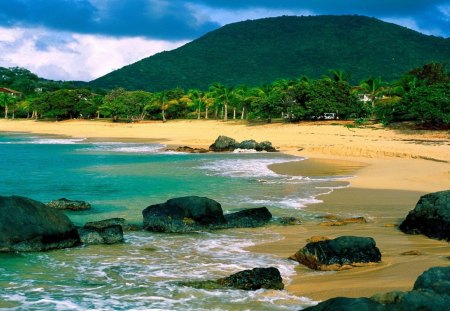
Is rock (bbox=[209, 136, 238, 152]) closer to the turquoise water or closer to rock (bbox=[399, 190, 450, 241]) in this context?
the turquoise water

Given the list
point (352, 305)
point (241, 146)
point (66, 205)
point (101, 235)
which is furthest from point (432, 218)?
point (241, 146)

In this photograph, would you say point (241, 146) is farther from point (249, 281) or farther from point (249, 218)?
point (249, 281)

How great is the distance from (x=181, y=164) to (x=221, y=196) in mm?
11437

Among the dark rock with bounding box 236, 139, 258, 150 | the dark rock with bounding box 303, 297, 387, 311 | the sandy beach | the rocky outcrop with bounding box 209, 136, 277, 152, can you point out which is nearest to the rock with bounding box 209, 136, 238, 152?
the rocky outcrop with bounding box 209, 136, 277, 152

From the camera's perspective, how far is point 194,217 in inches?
475

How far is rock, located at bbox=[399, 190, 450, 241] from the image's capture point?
33.5ft

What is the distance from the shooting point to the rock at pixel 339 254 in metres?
8.31

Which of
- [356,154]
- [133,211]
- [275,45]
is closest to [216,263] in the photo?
[133,211]

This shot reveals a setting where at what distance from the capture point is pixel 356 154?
3062 cm

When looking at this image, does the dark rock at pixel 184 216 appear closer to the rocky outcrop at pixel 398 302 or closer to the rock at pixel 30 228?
the rock at pixel 30 228

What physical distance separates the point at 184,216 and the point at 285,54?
164485 mm

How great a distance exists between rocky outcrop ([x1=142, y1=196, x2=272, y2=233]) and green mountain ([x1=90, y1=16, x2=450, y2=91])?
13466cm

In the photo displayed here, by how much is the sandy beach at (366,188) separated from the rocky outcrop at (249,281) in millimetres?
313

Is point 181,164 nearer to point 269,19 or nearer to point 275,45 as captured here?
point 275,45
